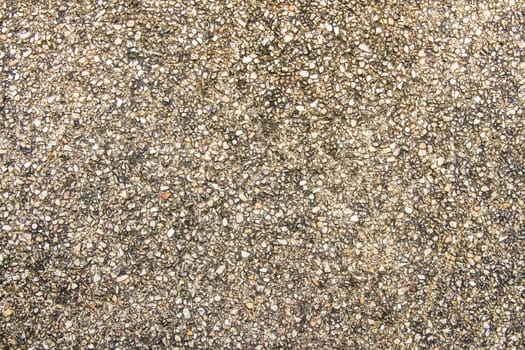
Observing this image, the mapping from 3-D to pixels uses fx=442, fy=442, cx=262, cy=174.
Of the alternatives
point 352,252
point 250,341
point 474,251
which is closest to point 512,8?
point 474,251

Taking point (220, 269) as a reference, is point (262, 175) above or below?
above

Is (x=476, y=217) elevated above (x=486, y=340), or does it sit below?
above

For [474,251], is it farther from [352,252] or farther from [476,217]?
[352,252]

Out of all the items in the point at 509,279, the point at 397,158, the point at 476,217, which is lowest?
the point at 509,279

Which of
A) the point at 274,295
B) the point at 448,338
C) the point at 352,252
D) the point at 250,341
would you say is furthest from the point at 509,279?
the point at 250,341

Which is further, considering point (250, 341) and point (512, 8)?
point (512, 8)

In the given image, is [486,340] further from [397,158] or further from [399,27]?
[399,27]
